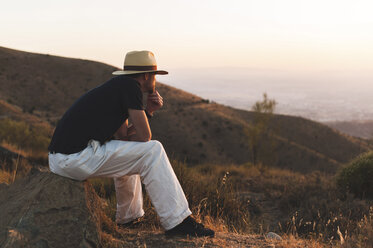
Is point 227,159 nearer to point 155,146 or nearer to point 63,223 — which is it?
point 155,146

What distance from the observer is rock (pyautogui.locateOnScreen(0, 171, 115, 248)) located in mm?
2932

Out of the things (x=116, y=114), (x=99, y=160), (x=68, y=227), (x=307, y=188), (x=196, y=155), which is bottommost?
(x=196, y=155)

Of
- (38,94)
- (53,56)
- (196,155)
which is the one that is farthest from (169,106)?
(53,56)

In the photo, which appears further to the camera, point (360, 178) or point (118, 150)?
point (360, 178)

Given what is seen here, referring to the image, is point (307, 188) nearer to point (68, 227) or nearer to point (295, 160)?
point (68, 227)

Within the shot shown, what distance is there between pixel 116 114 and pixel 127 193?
103cm

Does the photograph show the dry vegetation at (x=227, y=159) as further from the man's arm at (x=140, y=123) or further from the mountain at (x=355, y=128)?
the mountain at (x=355, y=128)

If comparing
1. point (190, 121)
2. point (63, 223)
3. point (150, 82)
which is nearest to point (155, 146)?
point (150, 82)

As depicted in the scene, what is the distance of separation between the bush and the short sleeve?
656cm

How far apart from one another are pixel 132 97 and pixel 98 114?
1.35 feet

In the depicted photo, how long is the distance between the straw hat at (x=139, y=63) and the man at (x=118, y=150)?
7 centimetres

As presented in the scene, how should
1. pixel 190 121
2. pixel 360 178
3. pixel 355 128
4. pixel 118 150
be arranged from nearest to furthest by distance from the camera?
pixel 118 150 < pixel 360 178 < pixel 190 121 < pixel 355 128

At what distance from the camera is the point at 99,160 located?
3.19 meters

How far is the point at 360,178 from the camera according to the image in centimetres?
779
